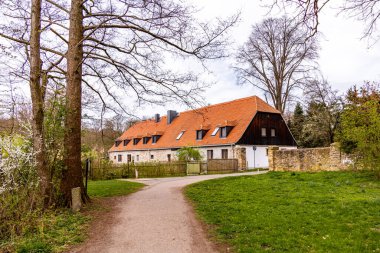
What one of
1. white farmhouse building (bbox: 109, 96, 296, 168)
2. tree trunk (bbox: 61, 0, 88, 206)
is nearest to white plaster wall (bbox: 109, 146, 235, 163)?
white farmhouse building (bbox: 109, 96, 296, 168)

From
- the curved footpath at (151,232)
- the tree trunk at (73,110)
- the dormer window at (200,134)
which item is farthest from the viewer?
the dormer window at (200,134)

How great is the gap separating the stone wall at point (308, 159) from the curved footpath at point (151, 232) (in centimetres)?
1309

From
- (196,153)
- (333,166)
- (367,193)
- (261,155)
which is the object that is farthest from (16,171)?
(261,155)

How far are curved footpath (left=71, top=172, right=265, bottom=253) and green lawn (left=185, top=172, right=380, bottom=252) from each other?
49cm

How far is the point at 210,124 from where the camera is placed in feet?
119

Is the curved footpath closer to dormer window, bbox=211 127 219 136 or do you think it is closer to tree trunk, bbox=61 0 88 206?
tree trunk, bbox=61 0 88 206

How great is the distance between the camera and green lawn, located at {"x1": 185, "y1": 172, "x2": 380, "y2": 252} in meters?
5.98

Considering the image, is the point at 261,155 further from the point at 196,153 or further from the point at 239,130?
the point at 196,153

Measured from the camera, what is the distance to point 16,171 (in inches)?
309

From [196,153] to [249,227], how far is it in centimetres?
2288

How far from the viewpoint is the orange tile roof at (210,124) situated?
107 feet

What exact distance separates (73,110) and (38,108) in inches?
50.8

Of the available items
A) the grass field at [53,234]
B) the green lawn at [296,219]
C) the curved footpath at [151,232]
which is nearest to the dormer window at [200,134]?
the green lawn at [296,219]

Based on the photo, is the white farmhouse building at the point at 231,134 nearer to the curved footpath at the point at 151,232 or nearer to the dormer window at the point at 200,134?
the dormer window at the point at 200,134
